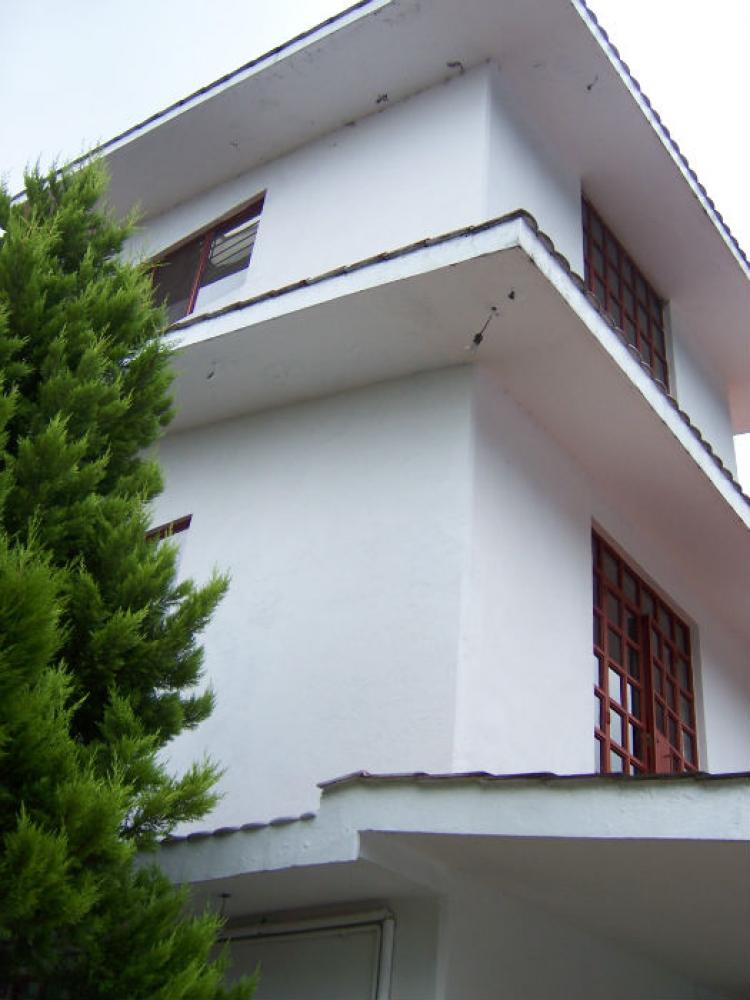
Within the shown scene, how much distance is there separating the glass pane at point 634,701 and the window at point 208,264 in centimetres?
419

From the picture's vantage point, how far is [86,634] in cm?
423

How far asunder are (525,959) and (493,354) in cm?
333

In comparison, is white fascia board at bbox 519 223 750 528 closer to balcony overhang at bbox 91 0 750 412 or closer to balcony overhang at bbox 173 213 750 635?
balcony overhang at bbox 173 213 750 635

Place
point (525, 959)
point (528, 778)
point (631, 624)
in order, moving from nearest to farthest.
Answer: point (528, 778)
point (525, 959)
point (631, 624)

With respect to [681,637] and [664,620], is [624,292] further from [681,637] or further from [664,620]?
[681,637]

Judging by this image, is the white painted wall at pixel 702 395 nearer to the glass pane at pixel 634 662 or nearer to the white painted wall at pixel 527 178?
the white painted wall at pixel 527 178

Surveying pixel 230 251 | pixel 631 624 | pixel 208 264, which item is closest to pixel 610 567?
pixel 631 624

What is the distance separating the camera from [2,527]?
4.04 m

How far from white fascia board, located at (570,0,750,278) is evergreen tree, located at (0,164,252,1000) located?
399 centimetres

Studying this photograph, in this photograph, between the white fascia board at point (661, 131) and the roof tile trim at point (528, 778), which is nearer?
the roof tile trim at point (528, 778)

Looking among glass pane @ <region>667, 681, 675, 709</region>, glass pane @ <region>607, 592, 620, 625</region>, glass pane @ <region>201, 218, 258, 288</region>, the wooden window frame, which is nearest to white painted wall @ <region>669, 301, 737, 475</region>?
glass pane @ <region>607, 592, 620, 625</region>

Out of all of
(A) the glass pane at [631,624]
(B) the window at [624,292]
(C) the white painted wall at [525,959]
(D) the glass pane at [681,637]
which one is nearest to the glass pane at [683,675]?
(D) the glass pane at [681,637]

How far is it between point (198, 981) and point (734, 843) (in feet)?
6.43

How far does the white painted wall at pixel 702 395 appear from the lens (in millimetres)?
9500
